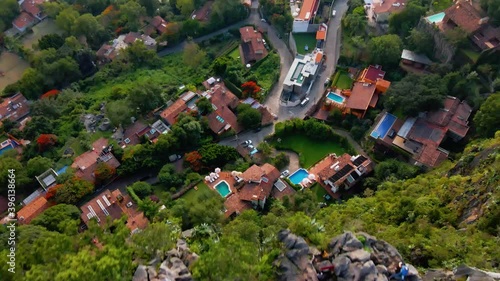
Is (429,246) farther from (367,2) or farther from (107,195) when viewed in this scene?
(367,2)

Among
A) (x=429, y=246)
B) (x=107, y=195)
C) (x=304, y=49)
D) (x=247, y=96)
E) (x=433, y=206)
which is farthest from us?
(x=304, y=49)

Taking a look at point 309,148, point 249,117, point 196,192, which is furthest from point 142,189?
point 309,148

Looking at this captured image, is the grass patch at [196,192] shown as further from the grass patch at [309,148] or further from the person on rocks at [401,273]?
the person on rocks at [401,273]

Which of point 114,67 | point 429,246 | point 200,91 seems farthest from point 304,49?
point 429,246

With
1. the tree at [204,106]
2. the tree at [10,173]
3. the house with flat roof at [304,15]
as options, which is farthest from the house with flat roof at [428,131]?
the tree at [10,173]

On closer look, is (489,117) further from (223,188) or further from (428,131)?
(223,188)
